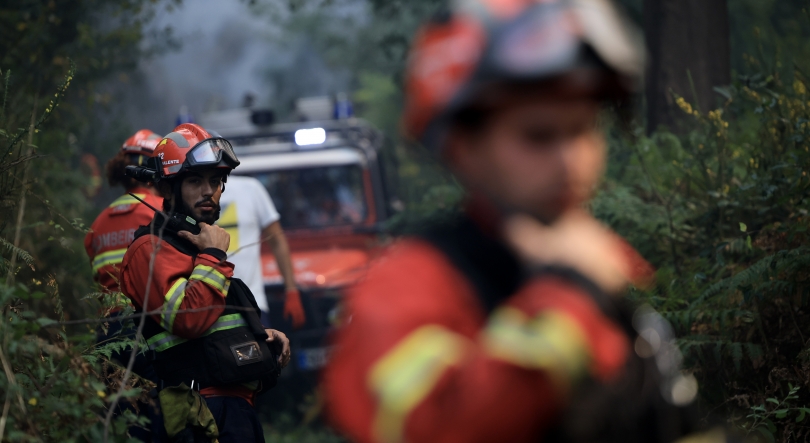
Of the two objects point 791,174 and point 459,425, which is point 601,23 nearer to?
point 459,425

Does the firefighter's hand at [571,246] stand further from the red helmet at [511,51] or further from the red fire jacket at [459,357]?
the red helmet at [511,51]

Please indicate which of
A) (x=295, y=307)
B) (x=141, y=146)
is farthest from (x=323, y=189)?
(x=141, y=146)

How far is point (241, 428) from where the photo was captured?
3.30 m

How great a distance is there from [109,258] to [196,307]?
4.41 feet

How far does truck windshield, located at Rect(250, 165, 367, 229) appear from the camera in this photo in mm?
8906

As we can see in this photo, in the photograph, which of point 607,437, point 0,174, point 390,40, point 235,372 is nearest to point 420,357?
point 607,437

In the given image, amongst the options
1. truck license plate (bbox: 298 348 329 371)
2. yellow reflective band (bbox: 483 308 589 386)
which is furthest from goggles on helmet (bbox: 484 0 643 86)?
truck license plate (bbox: 298 348 329 371)

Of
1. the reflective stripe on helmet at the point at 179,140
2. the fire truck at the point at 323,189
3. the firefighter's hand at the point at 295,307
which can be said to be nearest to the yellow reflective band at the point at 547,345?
the reflective stripe on helmet at the point at 179,140

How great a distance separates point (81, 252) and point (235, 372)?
18.1 feet

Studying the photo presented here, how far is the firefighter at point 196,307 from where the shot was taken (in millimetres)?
3168

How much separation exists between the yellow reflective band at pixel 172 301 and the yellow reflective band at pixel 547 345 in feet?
7.27

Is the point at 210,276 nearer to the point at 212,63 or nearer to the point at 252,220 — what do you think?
the point at 252,220

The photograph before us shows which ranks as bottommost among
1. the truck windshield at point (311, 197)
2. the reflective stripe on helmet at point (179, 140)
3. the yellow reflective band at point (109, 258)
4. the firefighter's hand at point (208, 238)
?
the truck windshield at point (311, 197)

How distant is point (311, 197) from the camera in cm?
895
